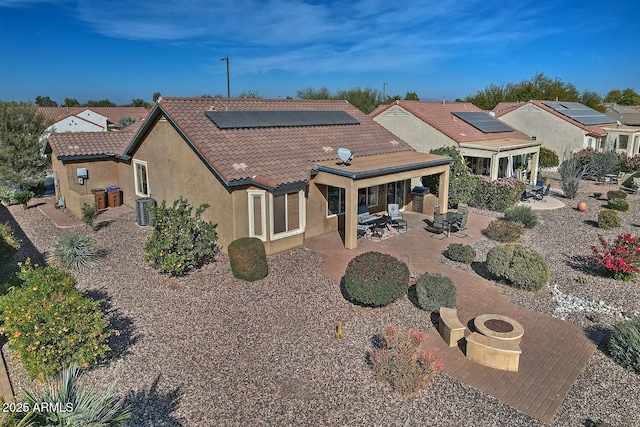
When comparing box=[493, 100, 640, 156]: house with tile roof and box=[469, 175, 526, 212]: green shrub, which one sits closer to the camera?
box=[469, 175, 526, 212]: green shrub

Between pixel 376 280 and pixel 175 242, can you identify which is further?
pixel 175 242

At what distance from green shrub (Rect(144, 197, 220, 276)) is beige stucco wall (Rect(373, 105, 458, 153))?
1736 centimetres

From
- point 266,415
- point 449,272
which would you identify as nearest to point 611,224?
point 449,272

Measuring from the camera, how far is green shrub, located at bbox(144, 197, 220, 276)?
43.2 ft

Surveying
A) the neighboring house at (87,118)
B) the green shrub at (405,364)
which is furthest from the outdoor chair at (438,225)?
the neighboring house at (87,118)

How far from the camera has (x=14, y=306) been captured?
8.80m

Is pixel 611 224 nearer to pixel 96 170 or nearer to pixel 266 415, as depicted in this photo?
pixel 266 415

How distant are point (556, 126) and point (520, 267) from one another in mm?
27731

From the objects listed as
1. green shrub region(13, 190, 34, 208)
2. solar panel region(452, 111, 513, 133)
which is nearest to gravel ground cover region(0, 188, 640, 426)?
green shrub region(13, 190, 34, 208)

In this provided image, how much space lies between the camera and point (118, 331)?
9258 millimetres

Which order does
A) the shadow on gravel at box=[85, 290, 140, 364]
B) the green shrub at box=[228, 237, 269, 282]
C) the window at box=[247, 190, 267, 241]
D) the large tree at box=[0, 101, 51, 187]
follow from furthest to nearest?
the large tree at box=[0, 101, 51, 187] → the window at box=[247, 190, 267, 241] → the green shrub at box=[228, 237, 269, 282] → the shadow on gravel at box=[85, 290, 140, 364]

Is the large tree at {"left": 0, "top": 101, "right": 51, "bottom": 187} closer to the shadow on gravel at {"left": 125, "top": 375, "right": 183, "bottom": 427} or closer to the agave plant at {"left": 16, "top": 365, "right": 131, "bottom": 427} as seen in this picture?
the shadow on gravel at {"left": 125, "top": 375, "right": 183, "bottom": 427}

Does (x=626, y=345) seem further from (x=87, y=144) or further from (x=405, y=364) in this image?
(x=87, y=144)

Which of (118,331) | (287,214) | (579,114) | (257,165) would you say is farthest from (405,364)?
(579,114)
